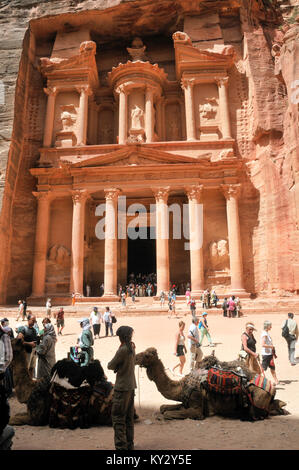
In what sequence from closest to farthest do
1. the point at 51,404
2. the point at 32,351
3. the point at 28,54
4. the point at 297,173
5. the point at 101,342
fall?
1. the point at 51,404
2. the point at 32,351
3. the point at 101,342
4. the point at 297,173
5. the point at 28,54

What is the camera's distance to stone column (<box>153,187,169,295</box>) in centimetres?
2378

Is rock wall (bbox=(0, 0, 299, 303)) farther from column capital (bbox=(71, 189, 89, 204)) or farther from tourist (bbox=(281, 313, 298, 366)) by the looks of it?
tourist (bbox=(281, 313, 298, 366))

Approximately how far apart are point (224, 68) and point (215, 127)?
5268mm

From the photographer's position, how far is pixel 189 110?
91.7ft

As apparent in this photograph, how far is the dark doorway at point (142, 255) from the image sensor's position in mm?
30922

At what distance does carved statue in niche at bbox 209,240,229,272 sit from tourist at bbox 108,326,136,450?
20.9 metres

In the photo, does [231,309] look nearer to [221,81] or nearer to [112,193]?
[112,193]

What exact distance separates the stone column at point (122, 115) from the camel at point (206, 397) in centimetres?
2324

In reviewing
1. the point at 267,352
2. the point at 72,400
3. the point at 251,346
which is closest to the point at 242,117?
the point at 267,352

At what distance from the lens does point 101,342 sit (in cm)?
1280

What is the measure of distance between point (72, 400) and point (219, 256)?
20.4m
